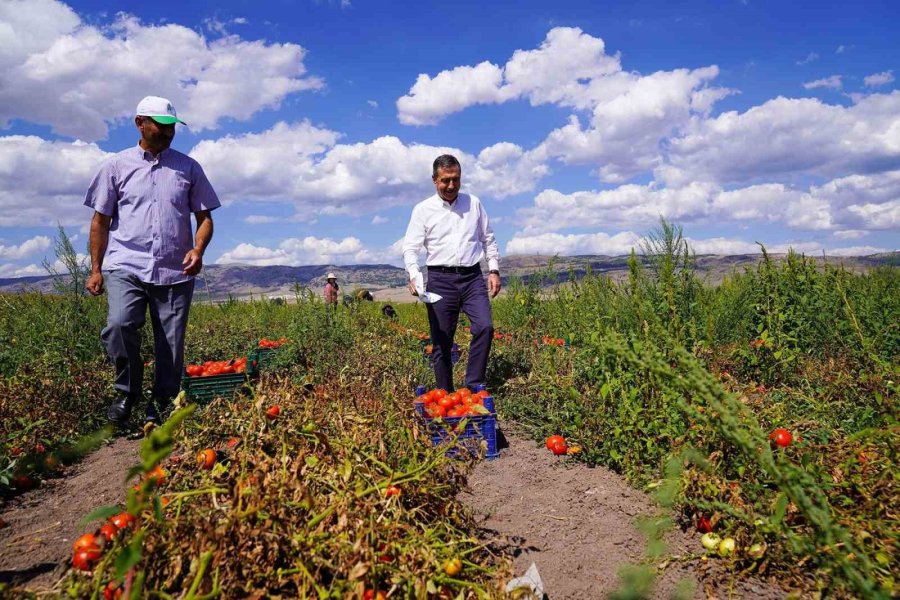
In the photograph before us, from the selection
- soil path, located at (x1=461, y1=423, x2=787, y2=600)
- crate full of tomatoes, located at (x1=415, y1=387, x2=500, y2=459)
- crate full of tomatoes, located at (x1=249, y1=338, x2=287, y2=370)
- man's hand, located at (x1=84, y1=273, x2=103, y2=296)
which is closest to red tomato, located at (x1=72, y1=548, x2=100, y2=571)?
soil path, located at (x1=461, y1=423, x2=787, y2=600)

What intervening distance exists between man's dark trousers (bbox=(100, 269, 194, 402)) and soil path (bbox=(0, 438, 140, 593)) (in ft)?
1.60

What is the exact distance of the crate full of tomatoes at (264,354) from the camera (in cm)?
589

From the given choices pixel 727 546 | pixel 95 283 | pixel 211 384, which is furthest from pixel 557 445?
pixel 95 283

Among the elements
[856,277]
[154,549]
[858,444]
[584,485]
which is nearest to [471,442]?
[584,485]

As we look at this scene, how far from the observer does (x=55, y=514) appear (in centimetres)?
305

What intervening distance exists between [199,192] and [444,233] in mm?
1965

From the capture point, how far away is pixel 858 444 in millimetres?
2713

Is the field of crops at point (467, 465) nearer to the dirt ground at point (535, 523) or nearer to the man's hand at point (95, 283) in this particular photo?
the dirt ground at point (535, 523)

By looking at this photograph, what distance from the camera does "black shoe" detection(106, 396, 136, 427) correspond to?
4410 mm

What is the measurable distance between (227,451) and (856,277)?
735cm

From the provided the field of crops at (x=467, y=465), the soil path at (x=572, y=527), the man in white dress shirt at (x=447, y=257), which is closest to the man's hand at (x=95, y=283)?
the field of crops at (x=467, y=465)

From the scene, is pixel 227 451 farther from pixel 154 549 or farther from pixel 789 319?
pixel 789 319

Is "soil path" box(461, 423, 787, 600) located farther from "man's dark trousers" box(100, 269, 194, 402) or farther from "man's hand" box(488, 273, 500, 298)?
"man's dark trousers" box(100, 269, 194, 402)

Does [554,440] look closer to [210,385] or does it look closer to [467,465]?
[467,465]
